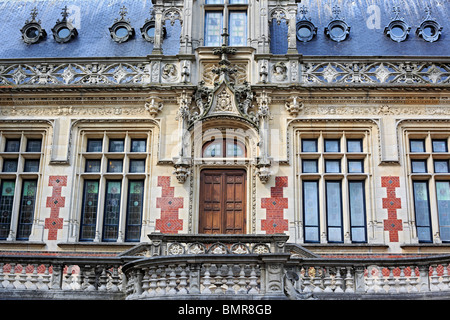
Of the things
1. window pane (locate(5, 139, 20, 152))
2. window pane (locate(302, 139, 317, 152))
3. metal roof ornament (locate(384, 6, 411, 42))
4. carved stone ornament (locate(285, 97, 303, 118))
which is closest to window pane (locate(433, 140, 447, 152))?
window pane (locate(302, 139, 317, 152))

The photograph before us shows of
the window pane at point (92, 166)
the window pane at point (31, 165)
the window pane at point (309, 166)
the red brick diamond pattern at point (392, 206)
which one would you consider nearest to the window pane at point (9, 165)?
the window pane at point (31, 165)

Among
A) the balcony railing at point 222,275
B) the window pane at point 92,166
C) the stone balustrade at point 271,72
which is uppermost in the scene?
the stone balustrade at point 271,72

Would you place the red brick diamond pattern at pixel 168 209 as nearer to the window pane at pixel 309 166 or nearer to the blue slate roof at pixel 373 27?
the window pane at pixel 309 166

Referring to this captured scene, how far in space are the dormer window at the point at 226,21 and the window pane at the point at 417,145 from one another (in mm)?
5664

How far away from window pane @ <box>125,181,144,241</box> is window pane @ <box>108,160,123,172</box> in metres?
0.55

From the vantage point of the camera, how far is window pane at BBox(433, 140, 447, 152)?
58.9 ft

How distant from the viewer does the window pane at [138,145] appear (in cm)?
1825

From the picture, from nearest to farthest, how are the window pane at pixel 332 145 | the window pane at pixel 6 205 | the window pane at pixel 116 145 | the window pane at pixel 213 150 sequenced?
the window pane at pixel 6 205 < the window pane at pixel 213 150 < the window pane at pixel 332 145 < the window pane at pixel 116 145

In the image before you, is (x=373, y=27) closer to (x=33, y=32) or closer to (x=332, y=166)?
(x=332, y=166)

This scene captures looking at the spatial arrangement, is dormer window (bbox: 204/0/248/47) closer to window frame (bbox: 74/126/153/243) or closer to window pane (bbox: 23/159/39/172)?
window frame (bbox: 74/126/153/243)

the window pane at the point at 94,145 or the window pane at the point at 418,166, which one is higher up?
the window pane at the point at 94,145

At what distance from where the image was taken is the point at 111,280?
13312 mm

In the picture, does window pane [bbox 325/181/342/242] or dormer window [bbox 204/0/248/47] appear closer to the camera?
window pane [bbox 325/181/342/242]
